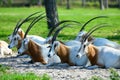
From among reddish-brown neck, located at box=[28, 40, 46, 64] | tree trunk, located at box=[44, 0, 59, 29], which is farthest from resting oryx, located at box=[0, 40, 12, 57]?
tree trunk, located at box=[44, 0, 59, 29]

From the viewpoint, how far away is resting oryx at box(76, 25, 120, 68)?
35.2 ft

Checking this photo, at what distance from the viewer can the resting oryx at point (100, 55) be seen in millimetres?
10742

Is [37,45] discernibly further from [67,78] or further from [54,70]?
[67,78]

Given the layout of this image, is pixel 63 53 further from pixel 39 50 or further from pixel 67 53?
pixel 39 50

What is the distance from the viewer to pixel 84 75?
9.84 meters

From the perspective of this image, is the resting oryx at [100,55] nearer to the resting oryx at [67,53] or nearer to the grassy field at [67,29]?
the resting oryx at [67,53]

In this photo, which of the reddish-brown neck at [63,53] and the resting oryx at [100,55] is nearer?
the resting oryx at [100,55]

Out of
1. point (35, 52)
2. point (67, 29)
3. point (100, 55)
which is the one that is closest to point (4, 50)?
point (35, 52)

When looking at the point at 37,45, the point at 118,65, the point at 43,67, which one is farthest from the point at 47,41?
the point at 118,65

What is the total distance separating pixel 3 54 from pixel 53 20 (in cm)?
657

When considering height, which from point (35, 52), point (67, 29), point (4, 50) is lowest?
point (67, 29)

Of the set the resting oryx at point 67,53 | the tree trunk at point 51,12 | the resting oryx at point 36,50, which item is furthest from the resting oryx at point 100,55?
the tree trunk at point 51,12

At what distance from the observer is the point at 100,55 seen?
35.8 feet

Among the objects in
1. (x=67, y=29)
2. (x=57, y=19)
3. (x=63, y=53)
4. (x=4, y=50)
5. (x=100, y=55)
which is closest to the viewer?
(x=100, y=55)
